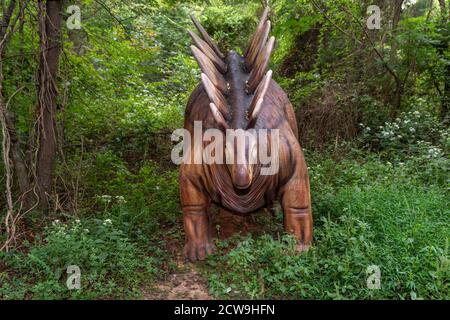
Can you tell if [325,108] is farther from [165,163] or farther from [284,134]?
[284,134]

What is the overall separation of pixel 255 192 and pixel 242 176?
1.77 feet

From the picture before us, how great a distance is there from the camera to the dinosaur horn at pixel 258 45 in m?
4.44

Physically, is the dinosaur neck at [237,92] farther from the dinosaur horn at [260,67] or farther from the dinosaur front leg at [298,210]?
the dinosaur front leg at [298,210]

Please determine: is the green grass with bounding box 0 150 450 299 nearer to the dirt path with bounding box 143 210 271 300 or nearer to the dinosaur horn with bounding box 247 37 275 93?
the dirt path with bounding box 143 210 271 300

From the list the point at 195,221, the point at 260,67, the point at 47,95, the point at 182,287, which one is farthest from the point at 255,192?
the point at 47,95

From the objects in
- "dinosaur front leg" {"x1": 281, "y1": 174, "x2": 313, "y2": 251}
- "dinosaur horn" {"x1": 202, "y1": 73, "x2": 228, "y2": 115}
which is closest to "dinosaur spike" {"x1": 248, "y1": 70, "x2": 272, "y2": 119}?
"dinosaur horn" {"x1": 202, "y1": 73, "x2": 228, "y2": 115}

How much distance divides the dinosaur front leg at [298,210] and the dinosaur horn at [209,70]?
3.48 ft

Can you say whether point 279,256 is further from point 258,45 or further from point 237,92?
point 258,45

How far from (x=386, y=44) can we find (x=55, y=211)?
6301mm

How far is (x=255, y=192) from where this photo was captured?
3930mm

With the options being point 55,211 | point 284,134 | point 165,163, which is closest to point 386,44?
point 165,163

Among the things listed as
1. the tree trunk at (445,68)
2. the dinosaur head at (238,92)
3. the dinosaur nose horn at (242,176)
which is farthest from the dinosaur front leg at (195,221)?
the tree trunk at (445,68)

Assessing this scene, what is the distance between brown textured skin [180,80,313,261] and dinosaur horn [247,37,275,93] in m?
0.23

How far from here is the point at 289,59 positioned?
31.4 ft
